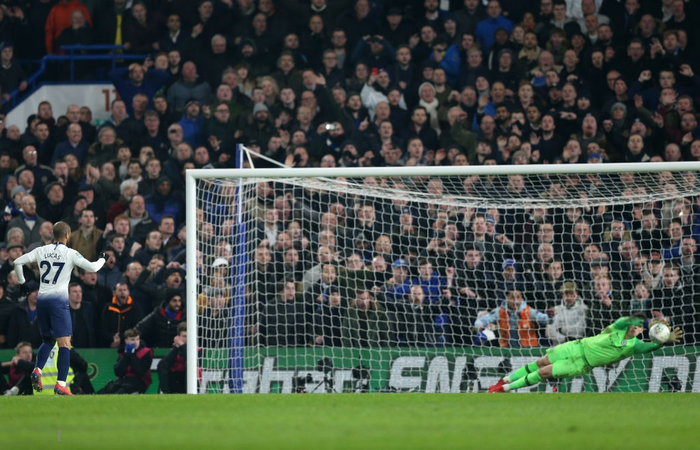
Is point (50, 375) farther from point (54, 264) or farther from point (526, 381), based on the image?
point (526, 381)

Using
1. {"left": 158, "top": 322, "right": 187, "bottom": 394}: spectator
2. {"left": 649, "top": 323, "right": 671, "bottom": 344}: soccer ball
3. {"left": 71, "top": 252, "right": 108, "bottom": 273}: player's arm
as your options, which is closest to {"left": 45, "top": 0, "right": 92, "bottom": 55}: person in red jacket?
{"left": 158, "top": 322, "right": 187, "bottom": 394}: spectator

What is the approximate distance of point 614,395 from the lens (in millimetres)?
8977

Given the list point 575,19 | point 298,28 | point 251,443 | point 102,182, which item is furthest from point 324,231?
point 251,443

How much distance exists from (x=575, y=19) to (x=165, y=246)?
22.1 ft

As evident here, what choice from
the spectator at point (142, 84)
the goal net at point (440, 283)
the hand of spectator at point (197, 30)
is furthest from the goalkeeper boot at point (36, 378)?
the hand of spectator at point (197, 30)

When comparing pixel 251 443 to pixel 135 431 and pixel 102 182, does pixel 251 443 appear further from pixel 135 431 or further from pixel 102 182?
pixel 102 182

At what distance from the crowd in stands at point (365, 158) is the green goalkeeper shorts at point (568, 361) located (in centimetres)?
80

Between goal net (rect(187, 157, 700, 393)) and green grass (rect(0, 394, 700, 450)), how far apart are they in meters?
2.85

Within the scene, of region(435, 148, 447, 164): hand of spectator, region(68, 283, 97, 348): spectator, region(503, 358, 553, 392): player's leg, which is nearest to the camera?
region(503, 358, 553, 392): player's leg

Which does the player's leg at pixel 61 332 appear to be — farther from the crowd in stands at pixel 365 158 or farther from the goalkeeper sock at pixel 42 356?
the crowd in stands at pixel 365 158

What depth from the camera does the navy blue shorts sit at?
998 cm

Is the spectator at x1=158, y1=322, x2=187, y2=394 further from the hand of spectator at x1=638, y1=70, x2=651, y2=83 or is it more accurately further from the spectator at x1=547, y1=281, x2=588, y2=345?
the hand of spectator at x1=638, y1=70, x2=651, y2=83

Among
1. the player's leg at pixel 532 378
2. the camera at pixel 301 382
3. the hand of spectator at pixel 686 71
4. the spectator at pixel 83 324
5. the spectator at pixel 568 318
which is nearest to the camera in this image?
the player's leg at pixel 532 378

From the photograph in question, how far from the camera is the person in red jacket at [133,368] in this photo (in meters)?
11.9
